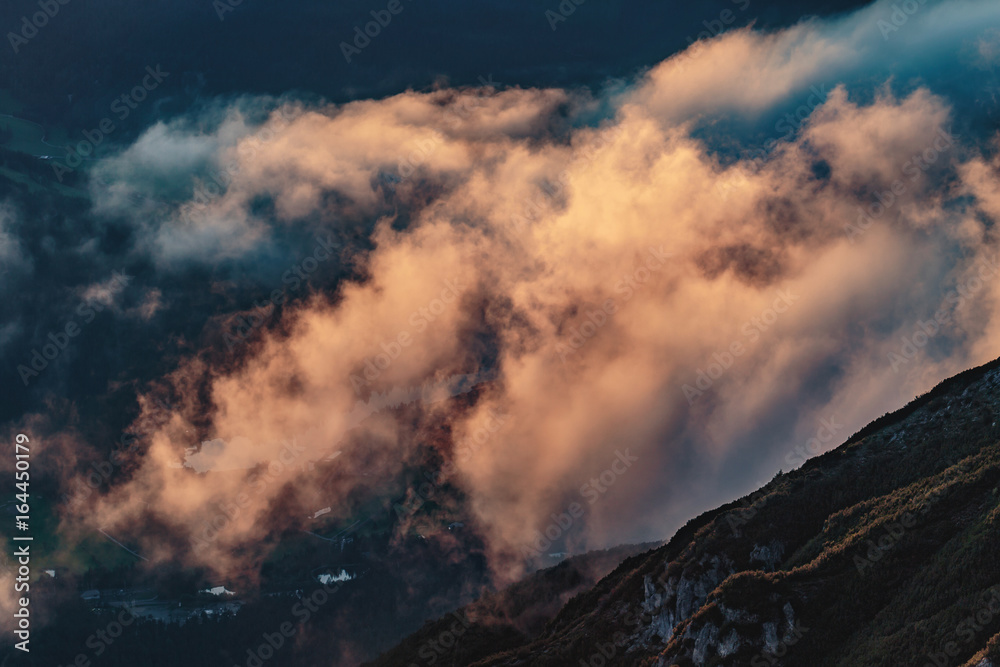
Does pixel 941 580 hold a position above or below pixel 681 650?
below

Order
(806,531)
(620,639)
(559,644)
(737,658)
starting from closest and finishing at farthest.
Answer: (737,658) < (806,531) < (620,639) < (559,644)

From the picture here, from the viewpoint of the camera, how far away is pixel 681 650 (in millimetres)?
142250

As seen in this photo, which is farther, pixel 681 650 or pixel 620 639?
pixel 620 639

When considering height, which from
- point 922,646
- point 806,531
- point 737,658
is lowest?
point 922,646

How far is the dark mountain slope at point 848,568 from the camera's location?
11756cm

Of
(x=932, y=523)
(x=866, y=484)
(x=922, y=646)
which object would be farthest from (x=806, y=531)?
(x=922, y=646)

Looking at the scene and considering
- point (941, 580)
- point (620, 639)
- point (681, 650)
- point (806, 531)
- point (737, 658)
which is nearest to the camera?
point (941, 580)

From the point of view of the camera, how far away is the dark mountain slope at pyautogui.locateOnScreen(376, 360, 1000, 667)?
4628 inches

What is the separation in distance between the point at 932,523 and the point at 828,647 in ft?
90.4

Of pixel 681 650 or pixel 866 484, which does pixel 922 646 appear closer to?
pixel 681 650

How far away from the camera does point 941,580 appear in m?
121

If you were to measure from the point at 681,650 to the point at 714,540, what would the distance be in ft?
96.1

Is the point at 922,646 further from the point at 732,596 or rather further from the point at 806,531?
the point at 806,531

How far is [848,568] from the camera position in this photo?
447 ft
